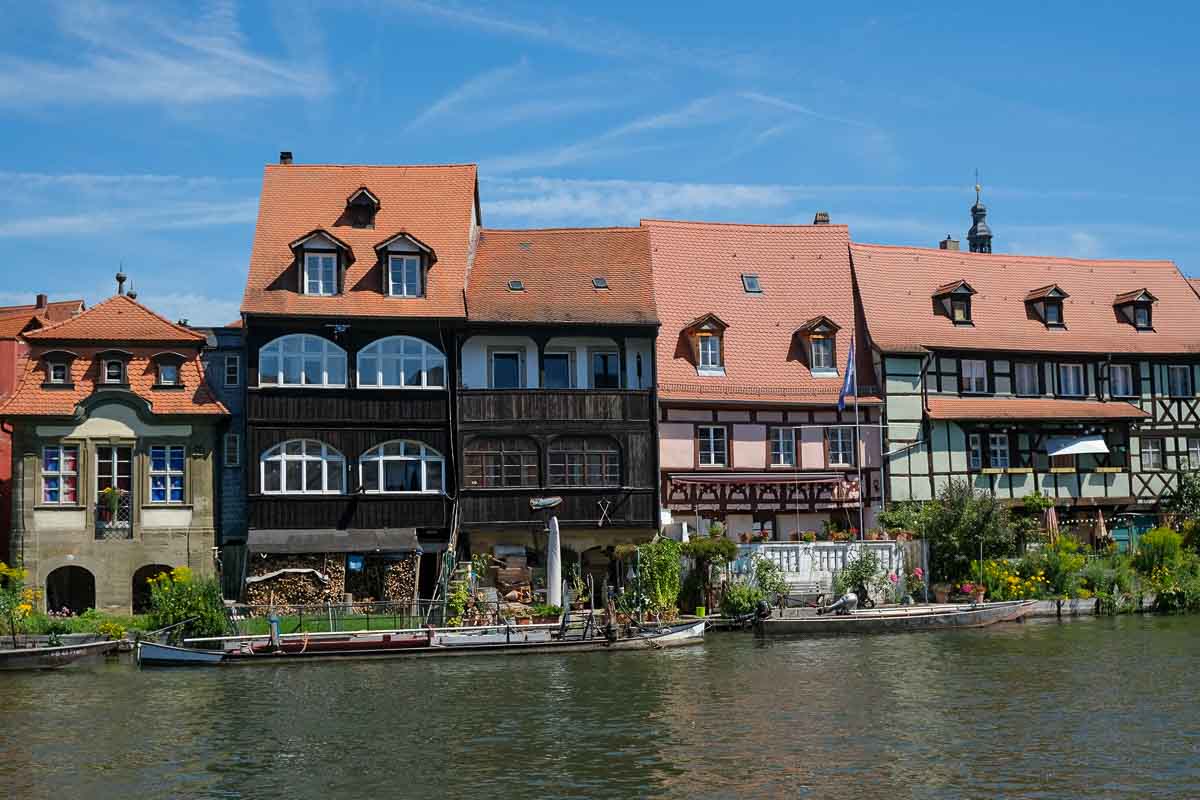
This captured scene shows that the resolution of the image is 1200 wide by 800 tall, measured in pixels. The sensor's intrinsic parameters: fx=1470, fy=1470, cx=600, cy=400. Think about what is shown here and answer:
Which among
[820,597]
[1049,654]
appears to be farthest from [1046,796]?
[820,597]

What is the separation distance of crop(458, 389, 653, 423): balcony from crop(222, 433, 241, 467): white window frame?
282 inches

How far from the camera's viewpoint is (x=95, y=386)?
4562 centimetres

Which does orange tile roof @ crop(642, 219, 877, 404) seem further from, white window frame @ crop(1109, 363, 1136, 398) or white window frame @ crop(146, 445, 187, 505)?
white window frame @ crop(146, 445, 187, 505)

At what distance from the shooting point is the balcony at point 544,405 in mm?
46469

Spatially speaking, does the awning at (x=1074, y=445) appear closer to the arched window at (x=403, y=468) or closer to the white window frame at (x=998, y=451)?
the white window frame at (x=998, y=451)

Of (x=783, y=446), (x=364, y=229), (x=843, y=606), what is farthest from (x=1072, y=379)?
(x=364, y=229)

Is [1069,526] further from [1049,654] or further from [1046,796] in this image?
[1046,796]

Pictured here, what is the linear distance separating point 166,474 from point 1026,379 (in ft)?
99.8

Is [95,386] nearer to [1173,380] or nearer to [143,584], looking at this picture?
[143,584]

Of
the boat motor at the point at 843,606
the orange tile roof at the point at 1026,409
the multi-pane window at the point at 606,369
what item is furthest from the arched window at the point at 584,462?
the orange tile roof at the point at 1026,409

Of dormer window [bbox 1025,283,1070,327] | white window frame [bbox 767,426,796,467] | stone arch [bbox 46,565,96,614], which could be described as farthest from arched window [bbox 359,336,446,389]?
dormer window [bbox 1025,283,1070,327]

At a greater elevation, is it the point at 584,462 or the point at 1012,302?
the point at 1012,302

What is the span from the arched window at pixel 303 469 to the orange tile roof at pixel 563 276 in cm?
628

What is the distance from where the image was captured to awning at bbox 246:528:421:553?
44.1 m
